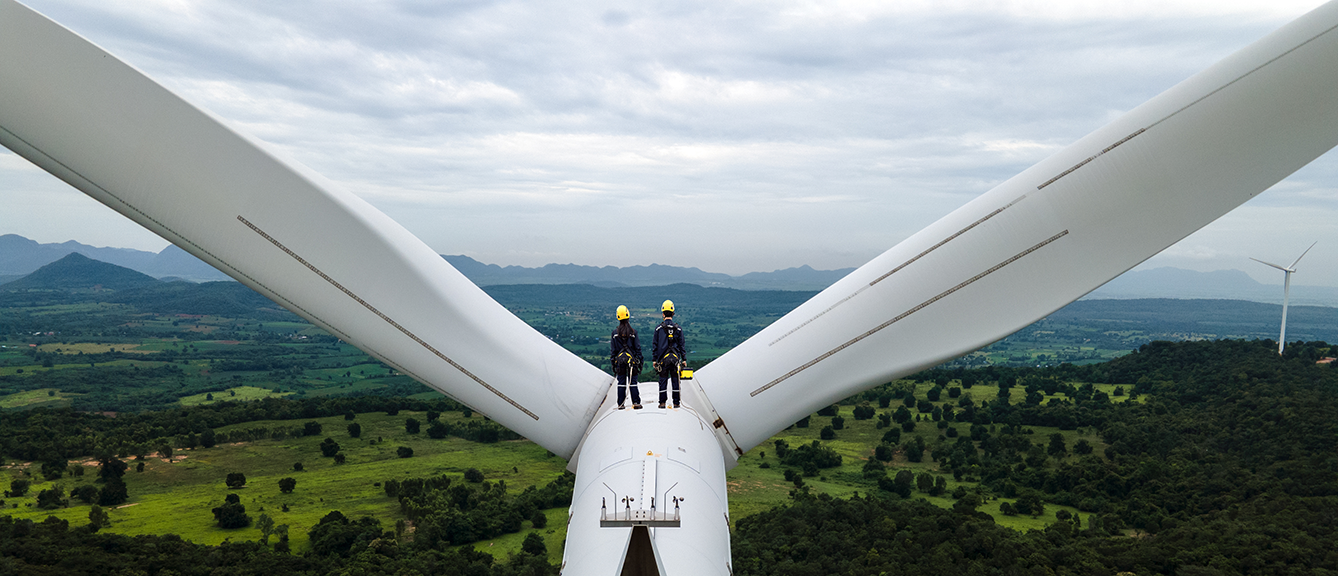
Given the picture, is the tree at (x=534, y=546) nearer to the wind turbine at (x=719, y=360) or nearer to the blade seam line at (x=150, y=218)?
the wind turbine at (x=719, y=360)

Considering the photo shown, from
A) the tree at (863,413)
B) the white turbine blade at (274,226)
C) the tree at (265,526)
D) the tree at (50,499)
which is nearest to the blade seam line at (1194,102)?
the white turbine blade at (274,226)

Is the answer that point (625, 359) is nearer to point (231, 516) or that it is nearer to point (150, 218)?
point (150, 218)

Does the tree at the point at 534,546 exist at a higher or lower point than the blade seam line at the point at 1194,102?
lower

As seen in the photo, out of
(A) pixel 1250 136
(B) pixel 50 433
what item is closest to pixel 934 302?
(A) pixel 1250 136

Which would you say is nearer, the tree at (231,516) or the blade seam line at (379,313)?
the blade seam line at (379,313)

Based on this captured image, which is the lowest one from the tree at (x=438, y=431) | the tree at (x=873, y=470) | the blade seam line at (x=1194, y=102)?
the tree at (x=873, y=470)

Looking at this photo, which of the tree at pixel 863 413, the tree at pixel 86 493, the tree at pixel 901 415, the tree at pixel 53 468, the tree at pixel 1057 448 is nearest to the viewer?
the tree at pixel 86 493
